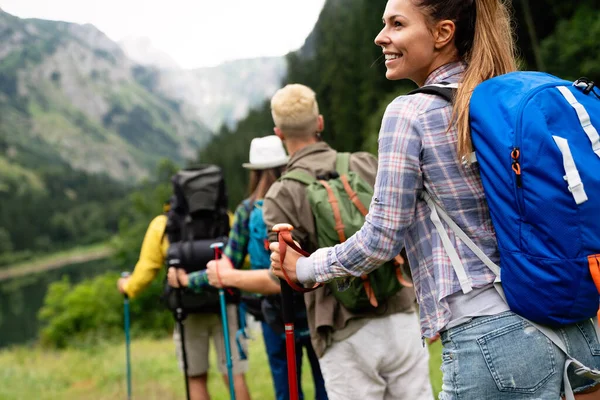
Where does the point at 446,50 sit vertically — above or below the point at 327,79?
below

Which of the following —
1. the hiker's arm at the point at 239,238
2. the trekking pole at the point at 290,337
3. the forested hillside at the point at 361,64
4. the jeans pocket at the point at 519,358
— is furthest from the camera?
the forested hillside at the point at 361,64

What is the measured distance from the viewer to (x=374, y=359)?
11.4 ft

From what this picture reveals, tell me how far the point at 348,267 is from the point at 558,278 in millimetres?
651

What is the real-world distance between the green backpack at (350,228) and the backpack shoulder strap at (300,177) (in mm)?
144

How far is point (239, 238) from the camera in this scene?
4660 mm

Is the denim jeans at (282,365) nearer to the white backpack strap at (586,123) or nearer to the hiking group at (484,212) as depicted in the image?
the hiking group at (484,212)

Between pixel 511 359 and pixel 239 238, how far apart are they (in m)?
2.93

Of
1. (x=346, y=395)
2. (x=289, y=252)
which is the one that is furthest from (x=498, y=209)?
(x=346, y=395)

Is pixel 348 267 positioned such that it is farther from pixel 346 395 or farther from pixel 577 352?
pixel 346 395

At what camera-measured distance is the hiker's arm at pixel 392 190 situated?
79.1 inches

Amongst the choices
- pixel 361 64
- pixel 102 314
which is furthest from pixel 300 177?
pixel 361 64

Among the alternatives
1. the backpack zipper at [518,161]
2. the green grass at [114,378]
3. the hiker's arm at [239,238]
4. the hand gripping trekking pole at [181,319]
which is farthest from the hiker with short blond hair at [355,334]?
the green grass at [114,378]

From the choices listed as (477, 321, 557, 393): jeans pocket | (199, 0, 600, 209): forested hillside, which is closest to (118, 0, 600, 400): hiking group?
(477, 321, 557, 393): jeans pocket

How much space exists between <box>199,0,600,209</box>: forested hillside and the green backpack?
66cm
